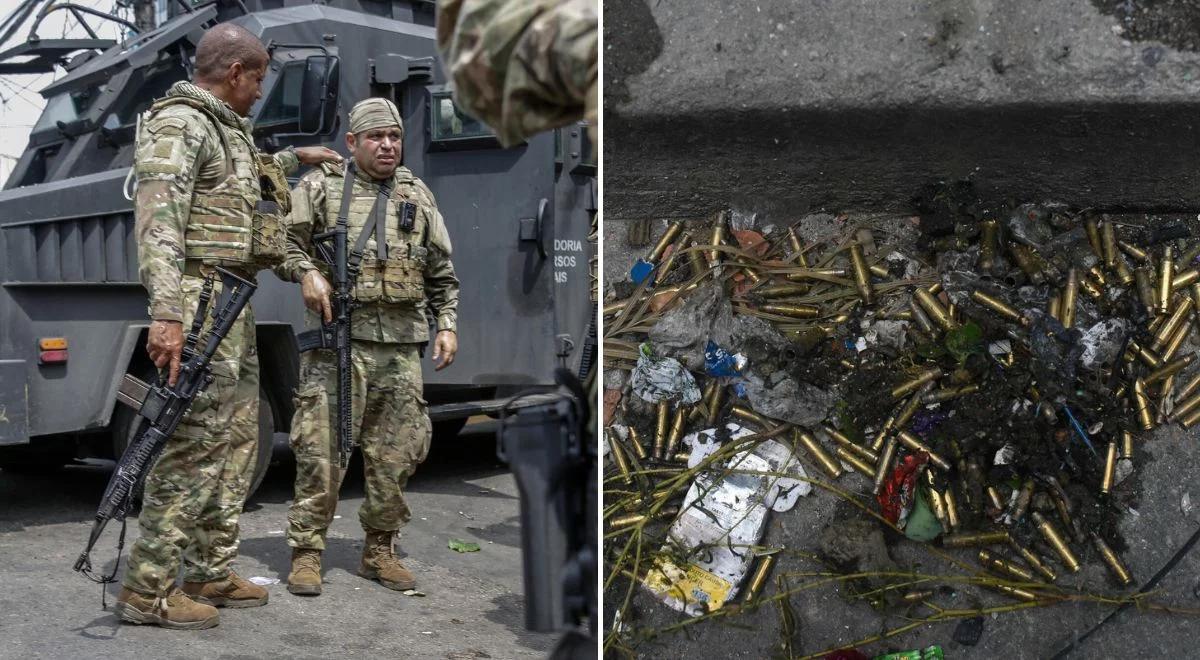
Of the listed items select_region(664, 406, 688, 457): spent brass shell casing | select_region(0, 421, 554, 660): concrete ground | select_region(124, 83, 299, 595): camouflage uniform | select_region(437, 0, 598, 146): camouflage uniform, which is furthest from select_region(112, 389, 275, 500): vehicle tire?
select_region(437, 0, 598, 146): camouflage uniform

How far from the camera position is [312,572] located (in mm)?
4812

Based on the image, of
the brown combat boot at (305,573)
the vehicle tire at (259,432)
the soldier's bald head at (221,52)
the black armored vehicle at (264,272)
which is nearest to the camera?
the soldier's bald head at (221,52)

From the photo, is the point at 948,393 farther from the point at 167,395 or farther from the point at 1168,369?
the point at 167,395

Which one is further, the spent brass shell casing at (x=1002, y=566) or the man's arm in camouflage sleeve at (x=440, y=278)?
the man's arm in camouflage sleeve at (x=440, y=278)

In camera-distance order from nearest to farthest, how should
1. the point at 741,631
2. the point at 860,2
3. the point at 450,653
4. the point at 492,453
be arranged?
the point at 860,2, the point at 741,631, the point at 450,653, the point at 492,453

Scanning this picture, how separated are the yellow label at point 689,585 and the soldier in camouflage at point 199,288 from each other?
71.6 inches

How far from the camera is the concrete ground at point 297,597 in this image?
13.5 feet

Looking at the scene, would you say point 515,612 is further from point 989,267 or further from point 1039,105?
point 1039,105

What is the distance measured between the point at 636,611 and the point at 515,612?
1652mm

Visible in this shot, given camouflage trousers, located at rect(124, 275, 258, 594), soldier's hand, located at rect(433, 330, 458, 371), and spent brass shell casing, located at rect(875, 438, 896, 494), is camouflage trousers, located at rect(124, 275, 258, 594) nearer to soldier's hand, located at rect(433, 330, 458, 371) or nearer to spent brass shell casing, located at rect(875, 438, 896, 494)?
soldier's hand, located at rect(433, 330, 458, 371)

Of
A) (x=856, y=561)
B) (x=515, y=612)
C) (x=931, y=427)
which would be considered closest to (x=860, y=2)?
(x=931, y=427)

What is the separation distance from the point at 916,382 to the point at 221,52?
2634mm

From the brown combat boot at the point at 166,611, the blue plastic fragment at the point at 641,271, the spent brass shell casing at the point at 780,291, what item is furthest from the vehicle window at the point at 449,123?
the spent brass shell casing at the point at 780,291

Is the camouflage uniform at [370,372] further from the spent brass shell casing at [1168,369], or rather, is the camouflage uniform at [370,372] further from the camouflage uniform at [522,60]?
the camouflage uniform at [522,60]
